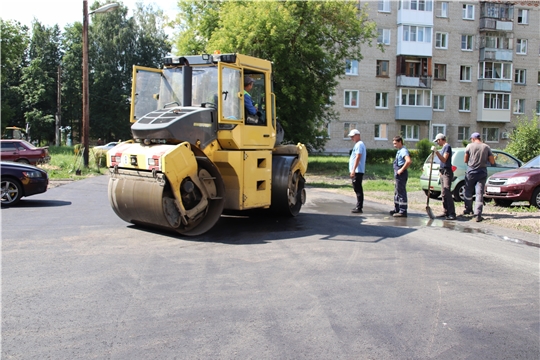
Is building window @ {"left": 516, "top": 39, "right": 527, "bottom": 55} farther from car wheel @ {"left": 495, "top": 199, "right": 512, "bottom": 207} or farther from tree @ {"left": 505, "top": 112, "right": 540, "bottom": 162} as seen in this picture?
car wheel @ {"left": 495, "top": 199, "right": 512, "bottom": 207}

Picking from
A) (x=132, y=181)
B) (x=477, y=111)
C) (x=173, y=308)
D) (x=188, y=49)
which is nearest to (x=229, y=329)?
(x=173, y=308)

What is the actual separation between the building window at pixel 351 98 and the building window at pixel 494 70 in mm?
13036

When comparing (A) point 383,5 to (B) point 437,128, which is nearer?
(A) point 383,5

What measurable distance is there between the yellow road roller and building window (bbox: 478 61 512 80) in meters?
46.1

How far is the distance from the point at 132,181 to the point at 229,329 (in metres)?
4.61

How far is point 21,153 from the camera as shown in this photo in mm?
25609

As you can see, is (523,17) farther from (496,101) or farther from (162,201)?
(162,201)

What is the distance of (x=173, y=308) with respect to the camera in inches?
201

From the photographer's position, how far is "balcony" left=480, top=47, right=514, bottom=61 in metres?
50.1

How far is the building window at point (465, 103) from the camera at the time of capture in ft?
166

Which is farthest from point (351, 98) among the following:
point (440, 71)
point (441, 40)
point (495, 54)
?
point (495, 54)

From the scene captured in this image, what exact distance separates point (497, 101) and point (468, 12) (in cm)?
900

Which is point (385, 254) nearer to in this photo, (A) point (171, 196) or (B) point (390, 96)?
(A) point (171, 196)

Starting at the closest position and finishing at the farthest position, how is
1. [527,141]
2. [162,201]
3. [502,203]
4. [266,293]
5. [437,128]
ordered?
[266,293] → [162,201] → [502,203] → [527,141] → [437,128]
